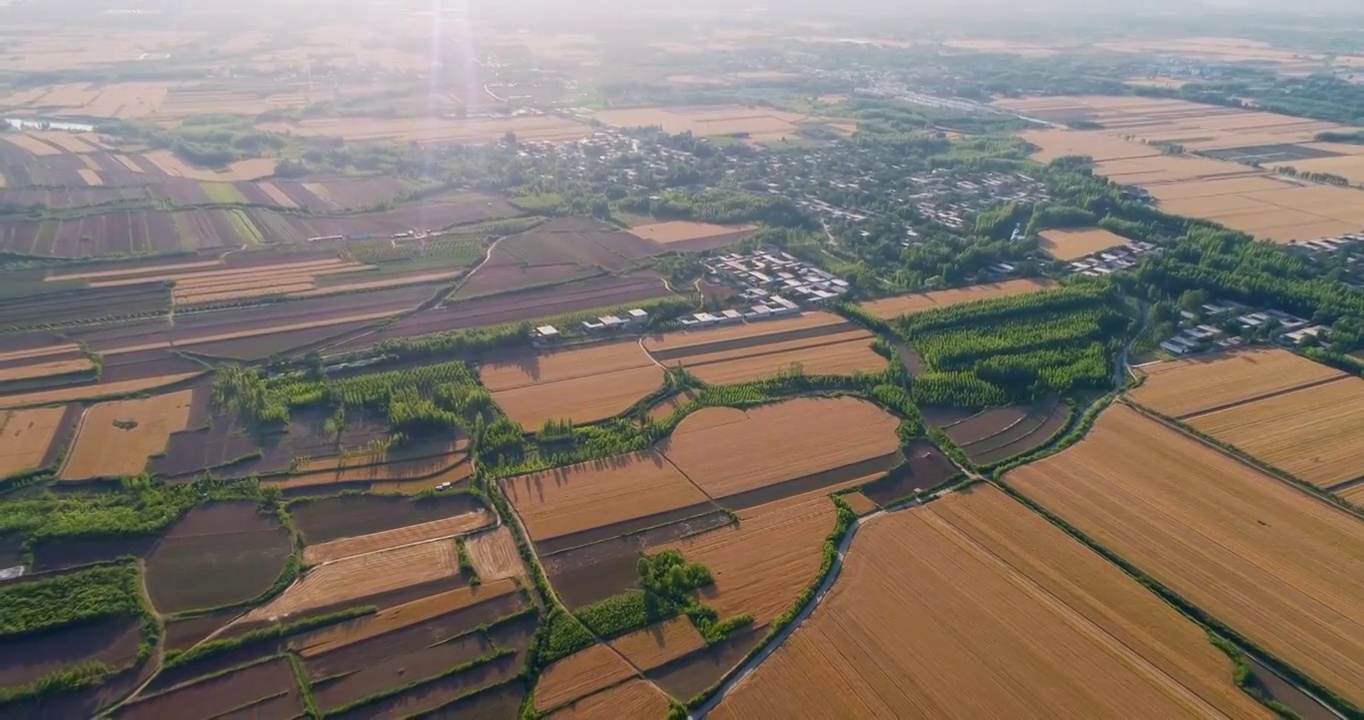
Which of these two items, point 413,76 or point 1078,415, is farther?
point 413,76

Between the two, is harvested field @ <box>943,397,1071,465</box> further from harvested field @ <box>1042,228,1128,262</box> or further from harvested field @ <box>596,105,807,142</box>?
harvested field @ <box>596,105,807,142</box>

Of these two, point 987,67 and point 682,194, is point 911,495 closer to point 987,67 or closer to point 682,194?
point 682,194

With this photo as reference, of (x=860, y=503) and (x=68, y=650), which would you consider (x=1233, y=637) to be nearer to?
(x=860, y=503)

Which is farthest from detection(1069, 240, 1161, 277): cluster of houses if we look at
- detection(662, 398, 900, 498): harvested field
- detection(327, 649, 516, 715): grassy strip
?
detection(327, 649, 516, 715): grassy strip

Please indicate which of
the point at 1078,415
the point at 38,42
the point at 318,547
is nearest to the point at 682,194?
the point at 1078,415

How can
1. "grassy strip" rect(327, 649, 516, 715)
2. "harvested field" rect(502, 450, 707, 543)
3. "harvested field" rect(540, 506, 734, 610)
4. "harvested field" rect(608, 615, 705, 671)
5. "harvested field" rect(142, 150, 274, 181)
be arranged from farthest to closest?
"harvested field" rect(142, 150, 274, 181) < "harvested field" rect(502, 450, 707, 543) < "harvested field" rect(540, 506, 734, 610) < "harvested field" rect(608, 615, 705, 671) < "grassy strip" rect(327, 649, 516, 715)

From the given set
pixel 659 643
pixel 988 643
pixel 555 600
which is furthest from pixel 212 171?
pixel 988 643

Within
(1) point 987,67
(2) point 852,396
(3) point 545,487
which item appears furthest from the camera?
(1) point 987,67
